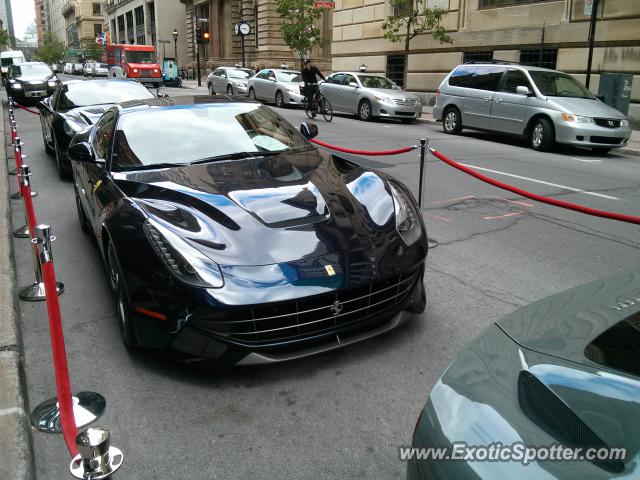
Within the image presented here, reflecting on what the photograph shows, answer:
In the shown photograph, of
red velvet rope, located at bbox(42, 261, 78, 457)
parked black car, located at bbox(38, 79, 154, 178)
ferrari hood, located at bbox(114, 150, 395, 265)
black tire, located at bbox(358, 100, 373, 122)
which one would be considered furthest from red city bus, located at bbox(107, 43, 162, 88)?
red velvet rope, located at bbox(42, 261, 78, 457)

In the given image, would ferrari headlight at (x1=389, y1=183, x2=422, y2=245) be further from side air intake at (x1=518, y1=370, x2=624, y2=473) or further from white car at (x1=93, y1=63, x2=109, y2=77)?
white car at (x1=93, y1=63, x2=109, y2=77)

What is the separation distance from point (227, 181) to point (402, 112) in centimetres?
1499

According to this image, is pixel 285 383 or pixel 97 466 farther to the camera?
pixel 285 383

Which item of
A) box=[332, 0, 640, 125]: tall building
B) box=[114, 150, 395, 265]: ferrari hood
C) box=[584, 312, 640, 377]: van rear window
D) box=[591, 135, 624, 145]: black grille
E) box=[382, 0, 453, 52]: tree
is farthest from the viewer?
box=[382, 0, 453, 52]: tree

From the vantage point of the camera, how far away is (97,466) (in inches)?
70.4

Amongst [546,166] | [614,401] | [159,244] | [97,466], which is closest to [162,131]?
[159,244]

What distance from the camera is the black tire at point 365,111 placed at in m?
18.7

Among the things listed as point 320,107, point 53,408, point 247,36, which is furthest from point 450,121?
point 247,36

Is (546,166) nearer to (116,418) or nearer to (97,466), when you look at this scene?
(116,418)

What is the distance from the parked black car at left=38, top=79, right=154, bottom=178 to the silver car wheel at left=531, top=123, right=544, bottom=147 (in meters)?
8.34

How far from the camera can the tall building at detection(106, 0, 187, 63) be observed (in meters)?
68.1

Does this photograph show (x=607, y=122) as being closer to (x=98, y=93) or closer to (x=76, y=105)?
(x=98, y=93)

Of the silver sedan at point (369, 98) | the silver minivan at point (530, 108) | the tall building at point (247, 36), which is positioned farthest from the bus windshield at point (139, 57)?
the silver minivan at point (530, 108)

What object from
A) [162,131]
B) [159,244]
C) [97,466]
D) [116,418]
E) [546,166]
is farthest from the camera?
[546,166]
